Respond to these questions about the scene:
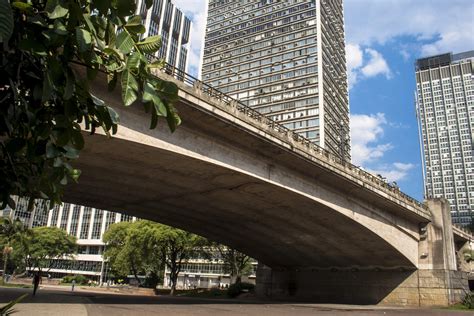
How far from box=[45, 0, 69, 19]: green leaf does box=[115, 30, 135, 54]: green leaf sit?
0.36 meters

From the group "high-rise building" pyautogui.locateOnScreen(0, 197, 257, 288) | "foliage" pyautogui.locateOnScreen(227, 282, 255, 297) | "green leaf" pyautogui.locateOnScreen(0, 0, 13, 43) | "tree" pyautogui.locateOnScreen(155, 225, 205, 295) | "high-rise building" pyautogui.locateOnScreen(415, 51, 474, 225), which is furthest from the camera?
"high-rise building" pyautogui.locateOnScreen(415, 51, 474, 225)

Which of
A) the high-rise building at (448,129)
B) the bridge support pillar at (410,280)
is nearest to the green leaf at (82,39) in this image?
the bridge support pillar at (410,280)

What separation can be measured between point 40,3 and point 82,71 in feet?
38.1

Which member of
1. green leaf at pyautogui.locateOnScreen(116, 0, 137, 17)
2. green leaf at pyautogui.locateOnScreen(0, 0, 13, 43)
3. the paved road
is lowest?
the paved road

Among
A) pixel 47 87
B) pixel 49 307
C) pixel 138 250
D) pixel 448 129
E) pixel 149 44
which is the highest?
pixel 448 129

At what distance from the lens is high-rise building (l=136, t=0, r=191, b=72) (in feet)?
433

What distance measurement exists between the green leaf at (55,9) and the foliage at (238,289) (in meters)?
44.4

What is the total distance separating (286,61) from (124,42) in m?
102

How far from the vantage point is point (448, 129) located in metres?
156

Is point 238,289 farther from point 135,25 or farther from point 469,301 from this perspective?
point 135,25

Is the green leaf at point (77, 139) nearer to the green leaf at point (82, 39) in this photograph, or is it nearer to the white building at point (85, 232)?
the green leaf at point (82, 39)

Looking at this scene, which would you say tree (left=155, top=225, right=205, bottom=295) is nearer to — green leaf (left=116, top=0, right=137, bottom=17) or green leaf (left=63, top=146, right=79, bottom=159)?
green leaf (left=63, top=146, right=79, bottom=159)

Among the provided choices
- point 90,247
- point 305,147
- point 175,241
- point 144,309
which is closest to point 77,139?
point 144,309

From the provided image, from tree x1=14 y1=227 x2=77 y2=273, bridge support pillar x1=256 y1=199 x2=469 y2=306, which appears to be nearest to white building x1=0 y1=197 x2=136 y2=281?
tree x1=14 y1=227 x2=77 y2=273
